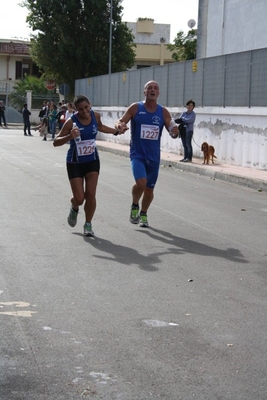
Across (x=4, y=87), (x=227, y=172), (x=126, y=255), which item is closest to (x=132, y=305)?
(x=126, y=255)

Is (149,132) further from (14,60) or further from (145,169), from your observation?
(14,60)

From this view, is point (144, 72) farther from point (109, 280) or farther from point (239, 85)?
point (109, 280)

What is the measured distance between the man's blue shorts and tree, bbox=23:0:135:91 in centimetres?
4392

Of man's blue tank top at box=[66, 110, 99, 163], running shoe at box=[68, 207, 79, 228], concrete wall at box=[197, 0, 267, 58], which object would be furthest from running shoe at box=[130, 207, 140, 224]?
concrete wall at box=[197, 0, 267, 58]

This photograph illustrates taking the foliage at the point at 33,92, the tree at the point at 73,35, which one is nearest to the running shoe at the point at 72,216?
the tree at the point at 73,35

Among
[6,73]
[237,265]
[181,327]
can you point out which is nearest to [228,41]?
[237,265]

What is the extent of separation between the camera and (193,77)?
27.1 metres

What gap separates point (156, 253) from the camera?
955 cm

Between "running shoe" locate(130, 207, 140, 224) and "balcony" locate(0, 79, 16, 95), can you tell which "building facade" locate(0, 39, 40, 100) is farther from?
"running shoe" locate(130, 207, 140, 224)

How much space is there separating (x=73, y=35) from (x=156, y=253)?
4733cm

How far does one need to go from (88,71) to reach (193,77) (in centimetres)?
2962

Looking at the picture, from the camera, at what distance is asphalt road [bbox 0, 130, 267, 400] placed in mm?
5090

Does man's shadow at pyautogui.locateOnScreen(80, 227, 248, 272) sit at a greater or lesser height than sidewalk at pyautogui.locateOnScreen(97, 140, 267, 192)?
greater

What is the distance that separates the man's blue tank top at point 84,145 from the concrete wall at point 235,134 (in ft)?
36.5
